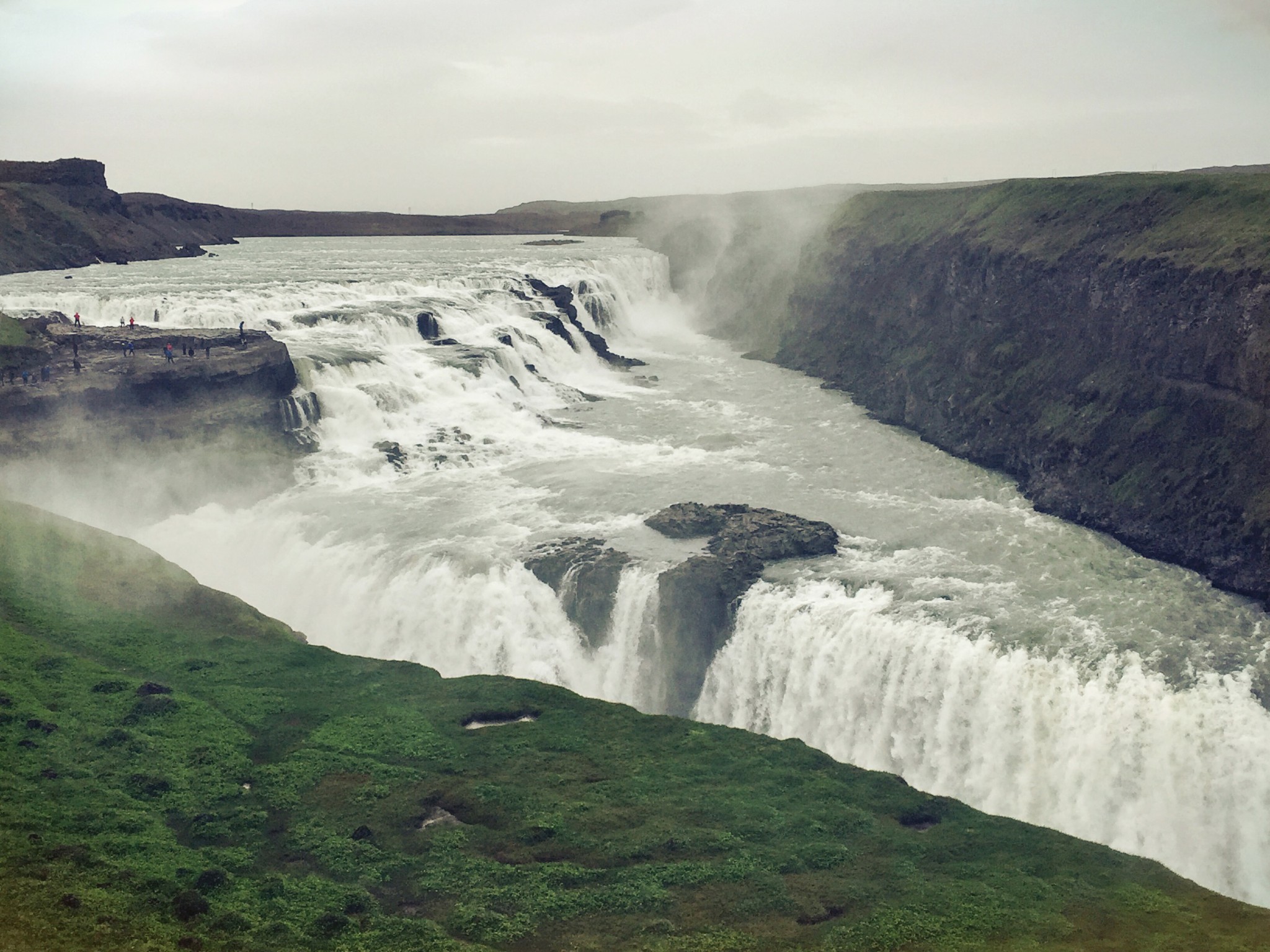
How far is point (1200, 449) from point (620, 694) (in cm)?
2461

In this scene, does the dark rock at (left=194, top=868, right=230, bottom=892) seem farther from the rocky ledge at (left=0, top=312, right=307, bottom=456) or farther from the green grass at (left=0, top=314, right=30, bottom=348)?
the green grass at (left=0, top=314, right=30, bottom=348)

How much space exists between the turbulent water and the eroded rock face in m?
0.58

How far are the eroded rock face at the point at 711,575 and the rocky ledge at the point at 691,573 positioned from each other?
2cm

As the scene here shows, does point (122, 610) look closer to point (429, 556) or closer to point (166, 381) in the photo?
point (429, 556)

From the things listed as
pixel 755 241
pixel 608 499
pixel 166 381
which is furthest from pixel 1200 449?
pixel 755 241

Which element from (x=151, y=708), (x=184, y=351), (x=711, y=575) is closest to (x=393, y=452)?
(x=184, y=351)

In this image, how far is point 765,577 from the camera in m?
39.2

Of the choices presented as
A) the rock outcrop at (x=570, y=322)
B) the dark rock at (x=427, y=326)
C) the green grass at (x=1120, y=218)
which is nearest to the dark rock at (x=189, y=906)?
the green grass at (x=1120, y=218)

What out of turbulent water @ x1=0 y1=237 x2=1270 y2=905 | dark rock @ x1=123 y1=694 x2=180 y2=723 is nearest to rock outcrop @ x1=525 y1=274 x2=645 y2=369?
turbulent water @ x1=0 y1=237 x2=1270 y2=905

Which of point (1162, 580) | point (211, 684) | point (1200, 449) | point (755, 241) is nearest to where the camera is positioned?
point (211, 684)

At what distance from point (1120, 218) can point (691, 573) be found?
3026 centimetres

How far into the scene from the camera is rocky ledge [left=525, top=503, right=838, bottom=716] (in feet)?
122

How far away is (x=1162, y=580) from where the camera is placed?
3944 centimetres

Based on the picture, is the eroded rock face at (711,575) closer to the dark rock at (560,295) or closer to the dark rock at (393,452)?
the dark rock at (393,452)
